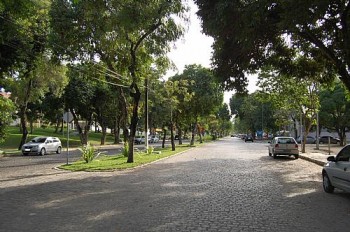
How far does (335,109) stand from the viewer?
4647 centimetres

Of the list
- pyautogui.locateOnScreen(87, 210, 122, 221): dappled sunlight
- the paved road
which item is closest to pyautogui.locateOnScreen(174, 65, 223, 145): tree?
the paved road

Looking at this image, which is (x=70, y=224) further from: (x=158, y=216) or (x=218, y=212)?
(x=218, y=212)

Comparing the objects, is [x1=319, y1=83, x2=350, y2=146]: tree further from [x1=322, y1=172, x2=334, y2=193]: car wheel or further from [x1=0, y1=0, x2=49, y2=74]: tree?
[x1=322, y1=172, x2=334, y2=193]: car wheel

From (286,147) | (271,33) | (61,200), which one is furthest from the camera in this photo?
(286,147)

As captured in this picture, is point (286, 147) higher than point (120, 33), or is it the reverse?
point (120, 33)

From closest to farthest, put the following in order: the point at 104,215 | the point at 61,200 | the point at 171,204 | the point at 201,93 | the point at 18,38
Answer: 1. the point at 104,215
2. the point at 171,204
3. the point at 61,200
4. the point at 18,38
5. the point at 201,93

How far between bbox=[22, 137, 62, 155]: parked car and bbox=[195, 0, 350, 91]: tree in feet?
69.3

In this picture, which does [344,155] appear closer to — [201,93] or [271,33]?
[271,33]

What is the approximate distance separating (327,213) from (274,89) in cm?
2334

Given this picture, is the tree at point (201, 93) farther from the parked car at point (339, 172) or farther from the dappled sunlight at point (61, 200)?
the dappled sunlight at point (61, 200)

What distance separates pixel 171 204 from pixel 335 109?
41.7 metres

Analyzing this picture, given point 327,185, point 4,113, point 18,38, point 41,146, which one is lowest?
point 327,185

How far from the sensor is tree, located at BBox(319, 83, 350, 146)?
148 feet

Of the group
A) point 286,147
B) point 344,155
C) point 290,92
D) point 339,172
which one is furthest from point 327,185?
point 290,92
